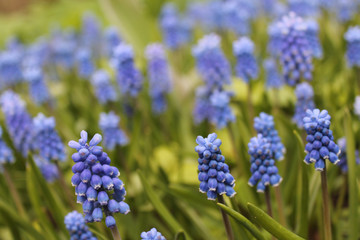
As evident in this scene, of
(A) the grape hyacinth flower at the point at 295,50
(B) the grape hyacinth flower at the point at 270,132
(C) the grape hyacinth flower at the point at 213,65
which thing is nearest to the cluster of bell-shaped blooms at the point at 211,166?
(B) the grape hyacinth flower at the point at 270,132

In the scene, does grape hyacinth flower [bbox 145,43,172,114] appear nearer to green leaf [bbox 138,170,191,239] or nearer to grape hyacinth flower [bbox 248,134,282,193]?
green leaf [bbox 138,170,191,239]

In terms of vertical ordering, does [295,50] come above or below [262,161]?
above

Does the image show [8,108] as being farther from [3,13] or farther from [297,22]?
[3,13]

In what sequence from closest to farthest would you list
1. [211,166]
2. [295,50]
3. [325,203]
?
[211,166], [325,203], [295,50]

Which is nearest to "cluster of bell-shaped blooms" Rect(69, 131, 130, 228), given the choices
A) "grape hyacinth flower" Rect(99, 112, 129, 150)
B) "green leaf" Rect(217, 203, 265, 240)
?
"green leaf" Rect(217, 203, 265, 240)

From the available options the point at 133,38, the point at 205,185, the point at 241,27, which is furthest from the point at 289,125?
the point at 133,38

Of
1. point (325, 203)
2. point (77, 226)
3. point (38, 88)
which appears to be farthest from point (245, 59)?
point (38, 88)

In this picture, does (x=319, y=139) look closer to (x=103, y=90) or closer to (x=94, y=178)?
(x=94, y=178)

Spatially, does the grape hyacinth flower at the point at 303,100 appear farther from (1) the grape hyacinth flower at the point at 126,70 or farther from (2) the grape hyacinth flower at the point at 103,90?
(2) the grape hyacinth flower at the point at 103,90
